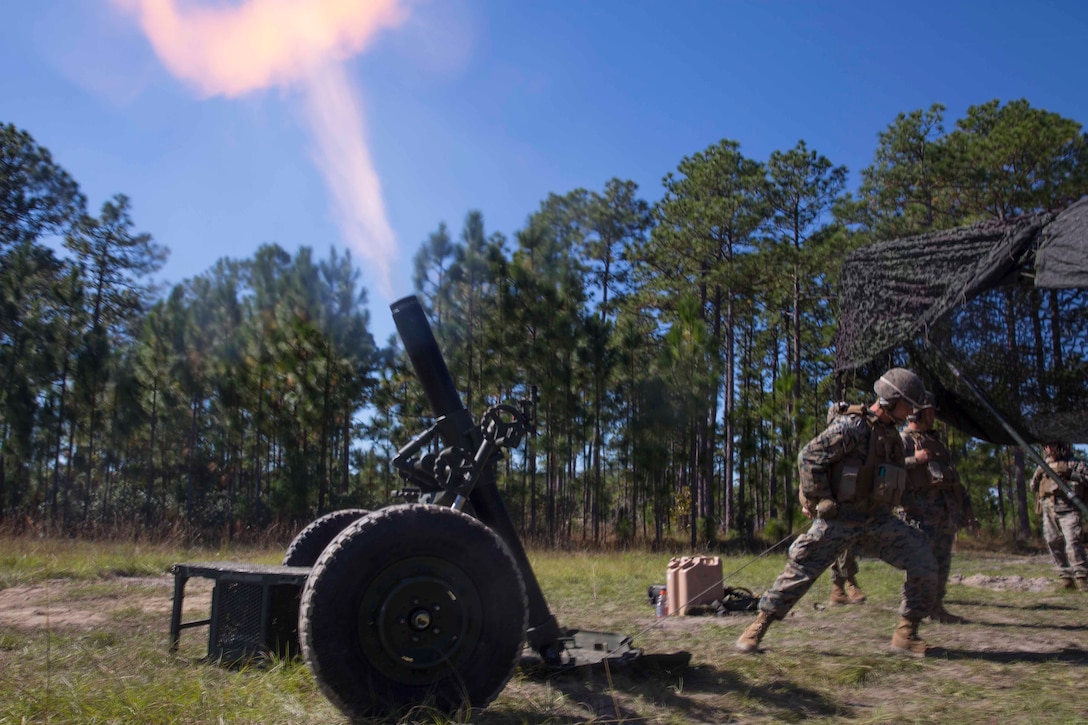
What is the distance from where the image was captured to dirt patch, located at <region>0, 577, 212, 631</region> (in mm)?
6230

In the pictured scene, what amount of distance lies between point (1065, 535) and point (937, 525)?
313 cm

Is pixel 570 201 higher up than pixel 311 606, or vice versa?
pixel 570 201

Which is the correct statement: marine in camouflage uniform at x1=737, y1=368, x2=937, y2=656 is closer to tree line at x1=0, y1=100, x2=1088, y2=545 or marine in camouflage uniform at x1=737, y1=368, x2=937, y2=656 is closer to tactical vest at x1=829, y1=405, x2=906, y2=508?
tactical vest at x1=829, y1=405, x2=906, y2=508

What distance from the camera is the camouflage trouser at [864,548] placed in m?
5.29

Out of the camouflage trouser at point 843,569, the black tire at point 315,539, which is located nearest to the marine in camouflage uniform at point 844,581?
the camouflage trouser at point 843,569

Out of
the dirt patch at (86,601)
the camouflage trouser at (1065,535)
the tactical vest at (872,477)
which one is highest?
the tactical vest at (872,477)

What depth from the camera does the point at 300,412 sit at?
2148 cm

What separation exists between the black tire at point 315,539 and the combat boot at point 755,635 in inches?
102

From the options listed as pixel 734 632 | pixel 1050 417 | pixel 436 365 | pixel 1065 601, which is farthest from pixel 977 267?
pixel 436 365

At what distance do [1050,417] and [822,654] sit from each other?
5517 mm

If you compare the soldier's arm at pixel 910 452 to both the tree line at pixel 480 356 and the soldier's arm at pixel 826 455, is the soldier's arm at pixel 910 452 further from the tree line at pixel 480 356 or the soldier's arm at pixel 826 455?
the tree line at pixel 480 356

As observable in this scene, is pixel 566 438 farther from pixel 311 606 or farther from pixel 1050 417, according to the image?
pixel 311 606

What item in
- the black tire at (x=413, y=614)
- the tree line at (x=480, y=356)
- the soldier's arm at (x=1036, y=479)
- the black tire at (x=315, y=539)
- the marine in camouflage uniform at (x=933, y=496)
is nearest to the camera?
the black tire at (x=413, y=614)

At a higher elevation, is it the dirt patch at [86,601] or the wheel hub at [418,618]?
the wheel hub at [418,618]
